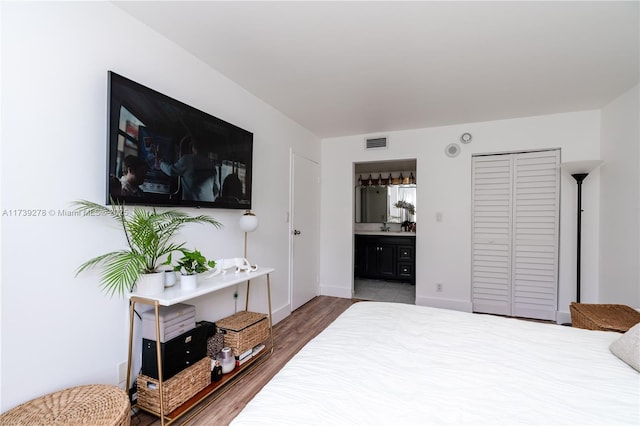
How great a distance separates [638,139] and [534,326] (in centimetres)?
221

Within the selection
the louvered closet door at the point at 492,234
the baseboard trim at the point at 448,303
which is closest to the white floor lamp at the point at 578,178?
the louvered closet door at the point at 492,234

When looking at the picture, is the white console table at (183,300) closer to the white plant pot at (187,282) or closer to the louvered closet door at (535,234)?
the white plant pot at (187,282)

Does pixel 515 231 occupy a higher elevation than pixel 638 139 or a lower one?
lower

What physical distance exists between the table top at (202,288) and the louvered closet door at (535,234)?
310cm

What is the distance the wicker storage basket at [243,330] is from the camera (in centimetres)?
214

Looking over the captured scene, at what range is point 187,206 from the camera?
6.57 feet

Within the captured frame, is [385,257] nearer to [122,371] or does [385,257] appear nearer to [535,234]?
[535,234]

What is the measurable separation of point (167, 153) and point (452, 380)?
1955 mm

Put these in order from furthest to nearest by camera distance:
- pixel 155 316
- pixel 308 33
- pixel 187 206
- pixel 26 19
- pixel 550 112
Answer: pixel 550 112 → pixel 187 206 → pixel 308 33 → pixel 155 316 → pixel 26 19

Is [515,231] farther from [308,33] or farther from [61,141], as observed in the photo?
[61,141]

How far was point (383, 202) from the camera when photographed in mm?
5734

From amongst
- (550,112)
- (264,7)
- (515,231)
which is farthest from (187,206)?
(550,112)

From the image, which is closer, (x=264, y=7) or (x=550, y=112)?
(x=264, y=7)

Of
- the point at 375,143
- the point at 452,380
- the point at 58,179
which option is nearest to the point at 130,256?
the point at 58,179
